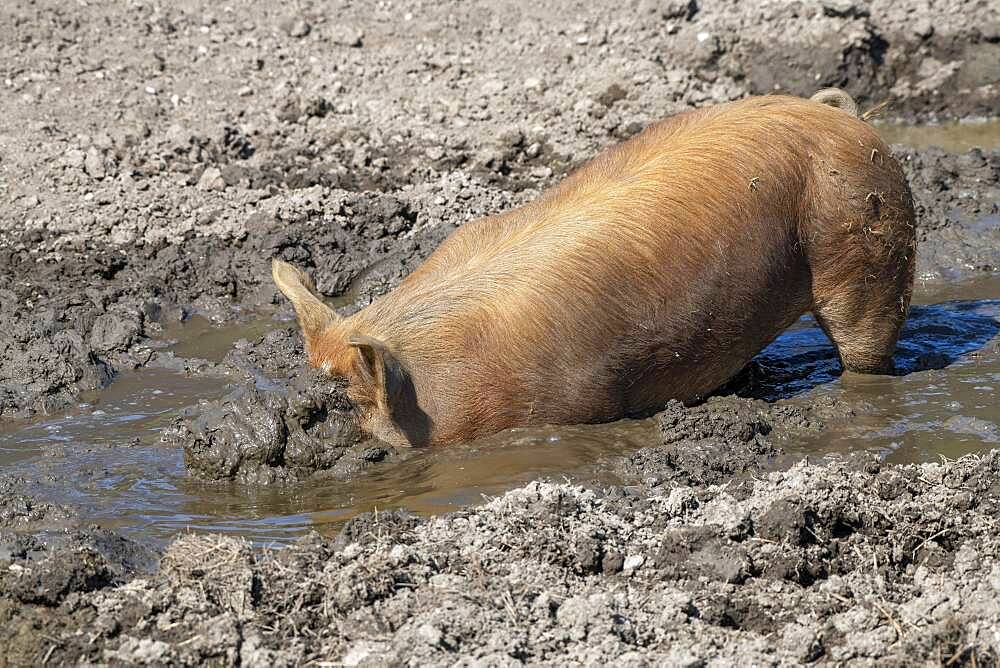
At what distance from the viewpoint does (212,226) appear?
8.98 m

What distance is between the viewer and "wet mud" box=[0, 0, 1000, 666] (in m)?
4.25

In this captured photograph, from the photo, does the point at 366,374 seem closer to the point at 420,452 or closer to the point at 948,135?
the point at 420,452

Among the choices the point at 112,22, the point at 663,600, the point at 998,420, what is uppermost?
the point at 112,22

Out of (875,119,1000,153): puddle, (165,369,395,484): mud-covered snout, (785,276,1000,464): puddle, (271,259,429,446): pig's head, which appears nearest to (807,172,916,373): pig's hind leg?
(785,276,1000,464): puddle

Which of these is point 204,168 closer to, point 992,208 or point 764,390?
point 764,390

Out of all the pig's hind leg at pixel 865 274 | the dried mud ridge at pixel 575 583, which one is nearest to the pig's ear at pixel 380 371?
the dried mud ridge at pixel 575 583

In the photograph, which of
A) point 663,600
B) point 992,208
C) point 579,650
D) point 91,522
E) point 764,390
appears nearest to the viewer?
point 579,650

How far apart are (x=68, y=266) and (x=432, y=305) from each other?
3.69 meters

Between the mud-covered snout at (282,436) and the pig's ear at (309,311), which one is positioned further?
the pig's ear at (309,311)

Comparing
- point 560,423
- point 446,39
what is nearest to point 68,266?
point 560,423

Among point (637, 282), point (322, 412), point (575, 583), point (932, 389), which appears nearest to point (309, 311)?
point (322, 412)

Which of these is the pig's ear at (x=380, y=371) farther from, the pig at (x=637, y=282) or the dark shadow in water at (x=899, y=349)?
the dark shadow in water at (x=899, y=349)

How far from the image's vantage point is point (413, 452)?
5.86 metres

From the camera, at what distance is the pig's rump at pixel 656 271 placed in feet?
19.0
